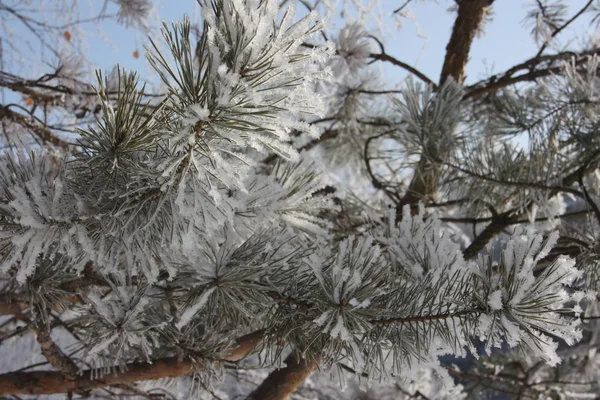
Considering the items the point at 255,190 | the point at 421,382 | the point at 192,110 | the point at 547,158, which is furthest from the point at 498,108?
the point at 421,382

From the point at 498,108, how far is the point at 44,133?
Answer: 1.16 m

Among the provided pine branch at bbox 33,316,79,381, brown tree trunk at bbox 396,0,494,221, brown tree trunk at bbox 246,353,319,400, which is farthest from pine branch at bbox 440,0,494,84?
pine branch at bbox 33,316,79,381

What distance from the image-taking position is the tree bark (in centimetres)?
76

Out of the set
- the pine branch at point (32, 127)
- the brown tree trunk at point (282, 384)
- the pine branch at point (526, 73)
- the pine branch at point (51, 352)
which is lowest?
the brown tree trunk at point (282, 384)

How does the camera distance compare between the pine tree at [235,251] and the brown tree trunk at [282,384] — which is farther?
the brown tree trunk at [282,384]

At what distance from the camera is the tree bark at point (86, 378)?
0.76m

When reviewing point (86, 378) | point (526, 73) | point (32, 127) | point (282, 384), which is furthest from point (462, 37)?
point (86, 378)

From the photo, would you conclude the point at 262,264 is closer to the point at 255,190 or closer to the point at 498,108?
the point at 255,190

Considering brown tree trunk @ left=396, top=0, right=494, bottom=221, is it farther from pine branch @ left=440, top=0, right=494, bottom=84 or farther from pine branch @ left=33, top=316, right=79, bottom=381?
pine branch @ left=33, top=316, right=79, bottom=381

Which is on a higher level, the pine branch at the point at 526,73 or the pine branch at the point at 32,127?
the pine branch at the point at 526,73

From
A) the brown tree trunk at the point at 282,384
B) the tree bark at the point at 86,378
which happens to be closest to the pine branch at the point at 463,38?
the brown tree trunk at the point at 282,384

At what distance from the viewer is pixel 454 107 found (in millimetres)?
1034

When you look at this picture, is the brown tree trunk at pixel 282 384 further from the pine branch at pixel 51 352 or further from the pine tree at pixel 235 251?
the pine branch at pixel 51 352

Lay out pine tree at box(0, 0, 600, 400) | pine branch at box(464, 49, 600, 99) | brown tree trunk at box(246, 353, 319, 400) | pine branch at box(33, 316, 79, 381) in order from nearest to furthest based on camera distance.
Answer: pine tree at box(0, 0, 600, 400) → pine branch at box(33, 316, 79, 381) → brown tree trunk at box(246, 353, 319, 400) → pine branch at box(464, 49, 600, 99)
